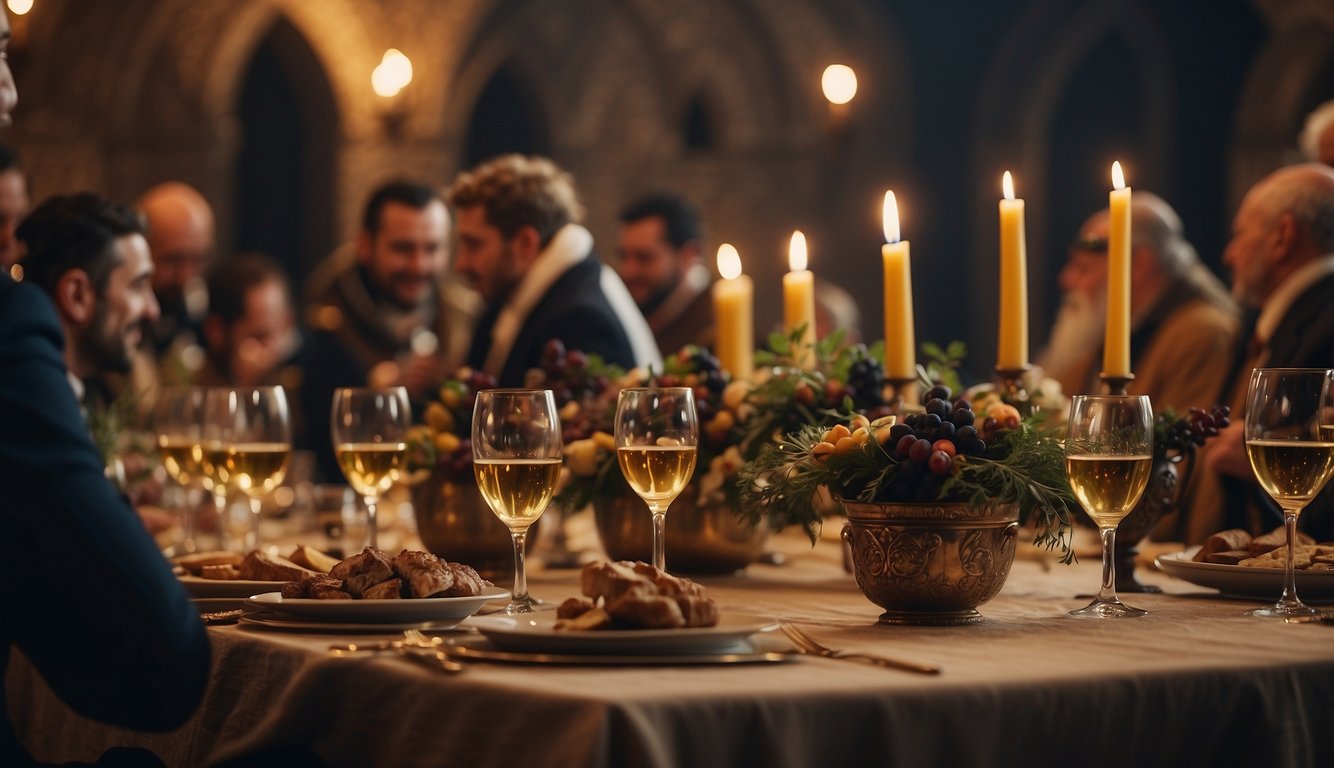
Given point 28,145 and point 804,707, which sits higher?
point 28,145

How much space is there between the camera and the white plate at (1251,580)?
2.36 meters

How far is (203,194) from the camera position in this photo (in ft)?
31.5

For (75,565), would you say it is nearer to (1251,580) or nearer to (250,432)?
(250,432)

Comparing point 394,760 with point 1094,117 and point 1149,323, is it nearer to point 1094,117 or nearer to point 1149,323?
point 1149,323

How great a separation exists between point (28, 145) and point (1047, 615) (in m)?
8.19

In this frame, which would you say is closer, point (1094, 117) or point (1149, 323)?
point (1149, 323)

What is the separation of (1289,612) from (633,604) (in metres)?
0.92

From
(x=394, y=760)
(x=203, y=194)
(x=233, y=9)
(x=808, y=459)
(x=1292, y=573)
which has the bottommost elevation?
(x=394, y=760)

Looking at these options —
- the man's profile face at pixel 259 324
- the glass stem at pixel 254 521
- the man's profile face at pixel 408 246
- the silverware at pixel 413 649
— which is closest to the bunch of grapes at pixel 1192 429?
the silverware at pixel 413 649

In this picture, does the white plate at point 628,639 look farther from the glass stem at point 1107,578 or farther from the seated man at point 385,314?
the seated man at point 385,314

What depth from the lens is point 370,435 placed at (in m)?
2.70

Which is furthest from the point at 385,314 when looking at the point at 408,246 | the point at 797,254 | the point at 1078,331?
the point at 797,254

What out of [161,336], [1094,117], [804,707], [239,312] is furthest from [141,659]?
[1094,117]

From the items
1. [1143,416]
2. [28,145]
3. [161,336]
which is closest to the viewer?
[1143,416]
